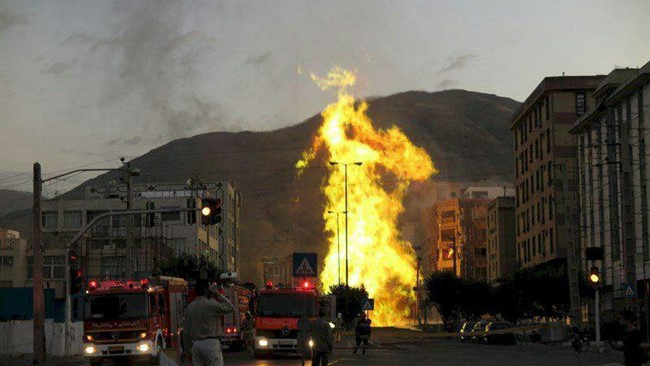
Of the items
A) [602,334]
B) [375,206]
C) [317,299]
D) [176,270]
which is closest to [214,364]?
[317,299]

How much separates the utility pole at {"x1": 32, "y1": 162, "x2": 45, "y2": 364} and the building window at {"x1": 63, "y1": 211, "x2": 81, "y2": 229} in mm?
92866

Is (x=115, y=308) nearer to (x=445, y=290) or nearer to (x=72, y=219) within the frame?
(x=445, y=290)

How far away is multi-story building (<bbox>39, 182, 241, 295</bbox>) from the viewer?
117 meters

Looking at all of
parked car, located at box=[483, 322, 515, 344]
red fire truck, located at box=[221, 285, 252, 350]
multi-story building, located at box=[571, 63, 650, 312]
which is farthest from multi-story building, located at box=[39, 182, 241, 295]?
red fire truck, located at box=[221, 285, 252, 350]

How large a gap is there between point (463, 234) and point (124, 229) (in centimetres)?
7077

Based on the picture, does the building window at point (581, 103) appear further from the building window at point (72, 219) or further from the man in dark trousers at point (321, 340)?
the man in dark trousers at point (321, 340)

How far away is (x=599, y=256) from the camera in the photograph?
145 ft

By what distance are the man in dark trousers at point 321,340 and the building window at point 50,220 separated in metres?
110

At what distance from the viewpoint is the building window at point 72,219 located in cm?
13175

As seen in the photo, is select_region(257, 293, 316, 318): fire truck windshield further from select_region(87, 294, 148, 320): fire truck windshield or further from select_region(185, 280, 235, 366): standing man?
select_region(185, 280, 235, 366): standing man

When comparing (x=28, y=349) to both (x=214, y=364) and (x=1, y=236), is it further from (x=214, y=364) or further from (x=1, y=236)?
(x=1, y=236)

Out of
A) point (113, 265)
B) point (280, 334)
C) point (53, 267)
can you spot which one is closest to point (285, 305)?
point (280, 334)

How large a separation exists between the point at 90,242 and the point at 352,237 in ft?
161

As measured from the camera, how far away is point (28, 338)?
→ 4719cm
